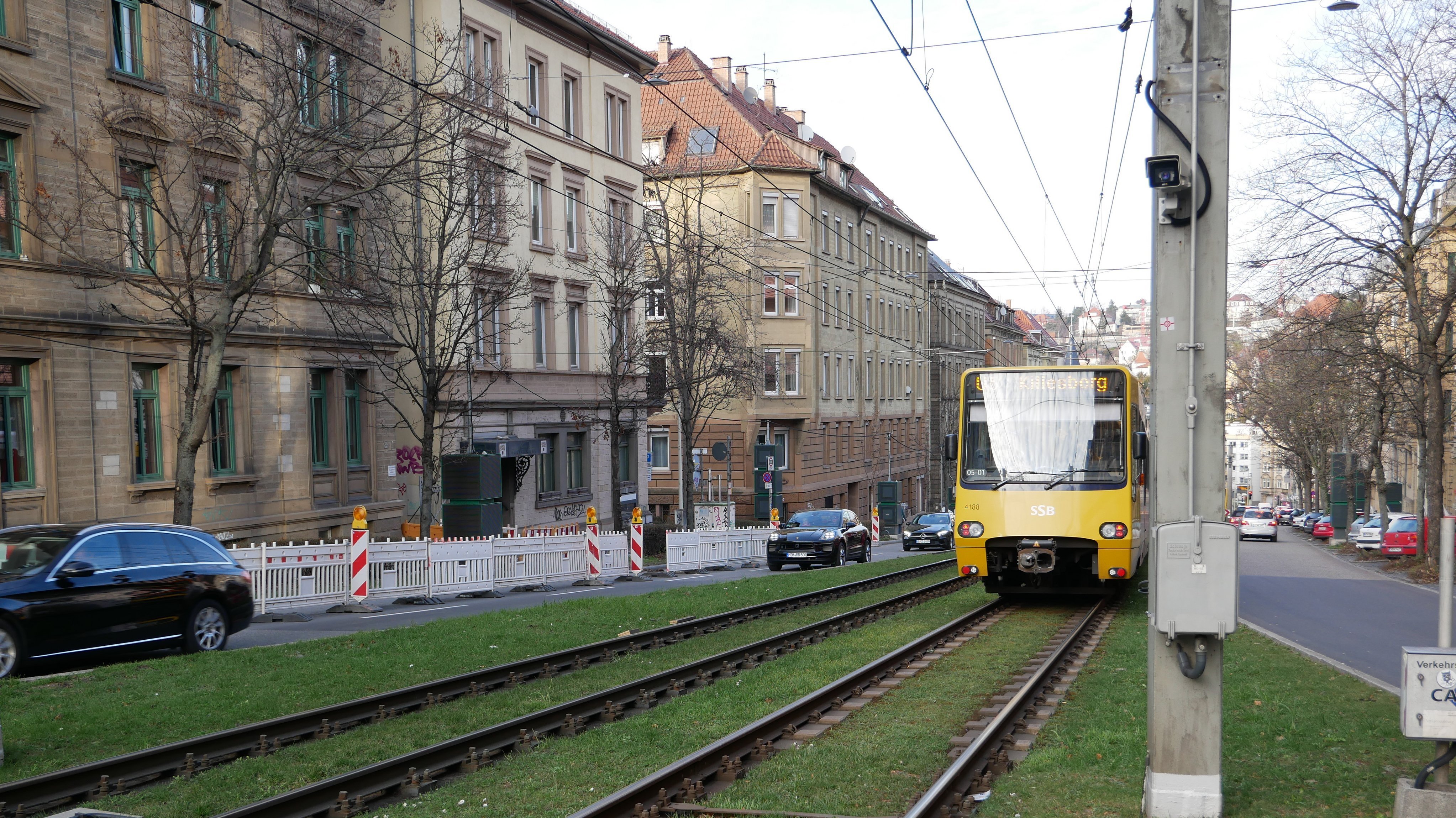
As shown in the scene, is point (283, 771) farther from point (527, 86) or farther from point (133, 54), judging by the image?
point (527, 86)

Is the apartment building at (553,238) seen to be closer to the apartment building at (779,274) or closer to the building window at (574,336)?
the building window at (574,336)

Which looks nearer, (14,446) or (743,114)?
(14,446)

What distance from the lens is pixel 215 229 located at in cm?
2166

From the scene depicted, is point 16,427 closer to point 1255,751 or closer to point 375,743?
point 375,743

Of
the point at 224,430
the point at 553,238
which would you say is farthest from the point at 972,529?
the point at 553,238

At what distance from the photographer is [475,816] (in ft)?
23.0

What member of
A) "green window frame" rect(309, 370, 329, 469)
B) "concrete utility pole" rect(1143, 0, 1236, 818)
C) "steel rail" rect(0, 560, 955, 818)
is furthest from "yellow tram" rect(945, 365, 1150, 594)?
"green window frame" rect(309, 370, 329, 469)

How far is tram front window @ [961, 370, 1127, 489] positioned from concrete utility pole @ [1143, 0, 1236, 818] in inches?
363

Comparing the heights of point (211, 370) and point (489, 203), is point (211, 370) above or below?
below

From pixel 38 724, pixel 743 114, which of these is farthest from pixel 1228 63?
pixel 743 114

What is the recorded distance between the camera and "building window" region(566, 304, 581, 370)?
37.2 m

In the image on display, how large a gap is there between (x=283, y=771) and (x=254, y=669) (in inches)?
186

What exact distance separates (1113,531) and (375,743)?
1003cm

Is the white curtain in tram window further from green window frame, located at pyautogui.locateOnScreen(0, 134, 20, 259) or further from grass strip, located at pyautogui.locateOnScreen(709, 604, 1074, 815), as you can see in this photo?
green window frame, located at pyautogui.locateOnScreen(0, 134, 20, 259)
